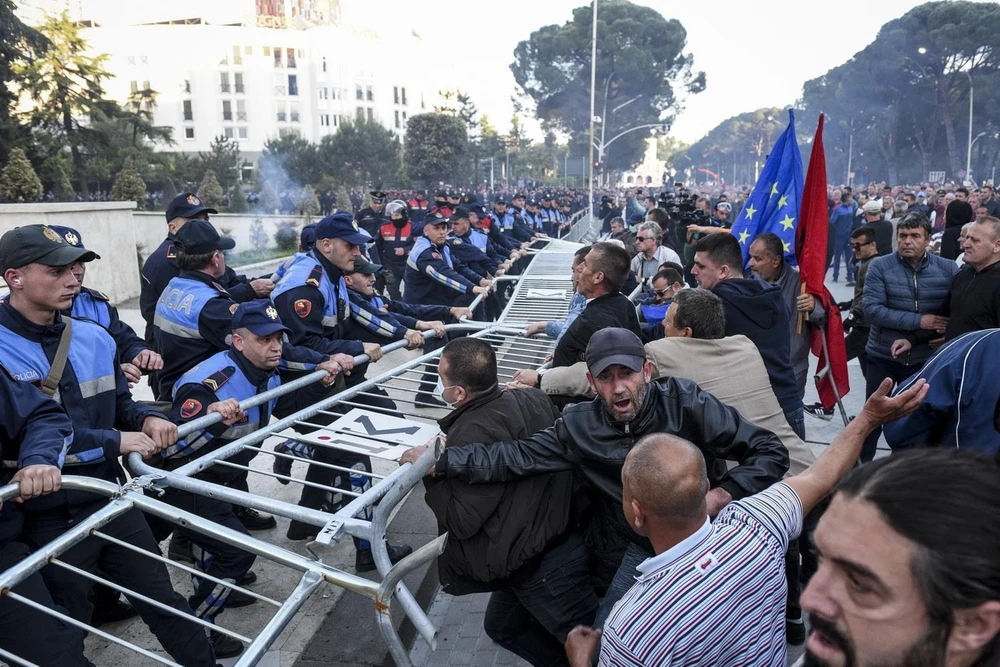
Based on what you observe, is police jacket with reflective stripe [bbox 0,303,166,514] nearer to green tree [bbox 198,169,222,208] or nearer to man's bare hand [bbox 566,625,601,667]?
man's bare hand [bbox 566,625,601,667]

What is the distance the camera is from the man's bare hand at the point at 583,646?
6.87ft

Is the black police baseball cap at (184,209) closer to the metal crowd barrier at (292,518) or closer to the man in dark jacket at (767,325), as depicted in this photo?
the metal crowd barrier at (292,518)

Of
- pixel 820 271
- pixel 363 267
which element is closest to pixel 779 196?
pixel 820 271

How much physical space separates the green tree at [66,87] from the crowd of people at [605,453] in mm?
24136

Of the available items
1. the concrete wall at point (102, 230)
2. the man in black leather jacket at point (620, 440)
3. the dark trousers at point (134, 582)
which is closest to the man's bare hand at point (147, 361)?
the dark trousers at point (134, 582)

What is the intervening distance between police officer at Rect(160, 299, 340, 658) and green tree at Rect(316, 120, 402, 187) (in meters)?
43.8

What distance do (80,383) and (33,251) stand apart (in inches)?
21.6

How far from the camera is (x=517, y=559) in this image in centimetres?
274

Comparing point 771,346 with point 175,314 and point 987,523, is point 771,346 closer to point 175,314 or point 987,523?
point 987,523

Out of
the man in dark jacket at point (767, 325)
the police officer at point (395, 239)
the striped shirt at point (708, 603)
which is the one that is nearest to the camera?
the striped shirt at point (708, 603)

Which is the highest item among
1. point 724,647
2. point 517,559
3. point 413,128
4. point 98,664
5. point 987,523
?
point 413,128

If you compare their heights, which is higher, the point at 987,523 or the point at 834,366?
the point at 987,523

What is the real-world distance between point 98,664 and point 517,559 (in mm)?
2217

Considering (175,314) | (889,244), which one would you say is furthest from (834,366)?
(889,244)
